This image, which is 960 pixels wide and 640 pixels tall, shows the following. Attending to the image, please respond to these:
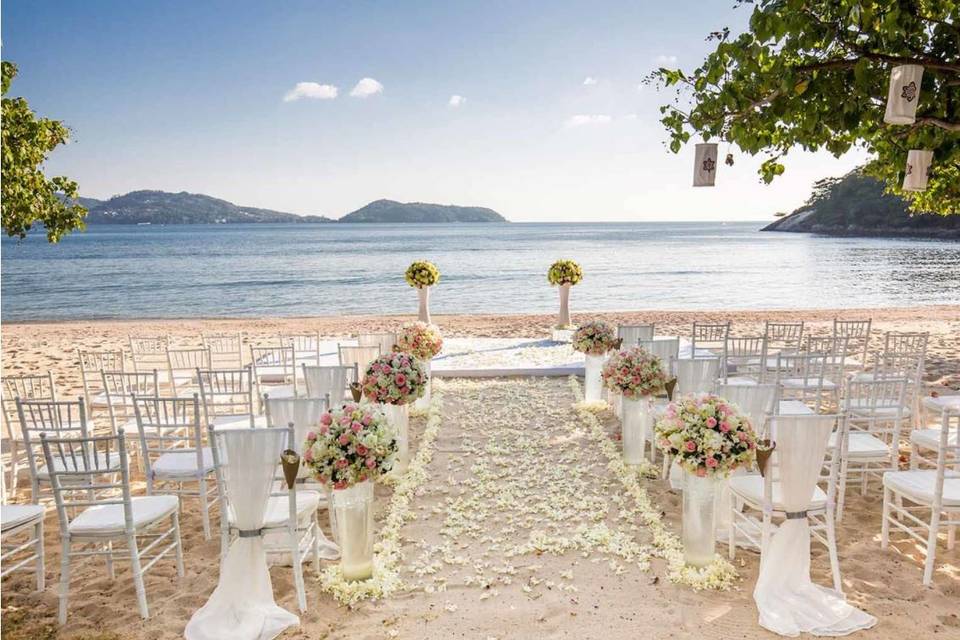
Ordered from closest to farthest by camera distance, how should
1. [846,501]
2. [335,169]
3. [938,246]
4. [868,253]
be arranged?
[846,501] → [868,253] → [938,246] → [335,169]

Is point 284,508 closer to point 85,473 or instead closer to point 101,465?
point 85,473

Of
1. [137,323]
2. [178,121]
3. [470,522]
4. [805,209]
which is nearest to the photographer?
[470,522]

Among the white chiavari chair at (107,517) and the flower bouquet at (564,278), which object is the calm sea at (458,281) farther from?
the white chiavari chair at (107,517)

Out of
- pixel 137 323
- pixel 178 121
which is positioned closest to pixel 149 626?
pixel 137 323

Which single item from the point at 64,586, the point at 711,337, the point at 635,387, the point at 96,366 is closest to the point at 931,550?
the point at 635,387

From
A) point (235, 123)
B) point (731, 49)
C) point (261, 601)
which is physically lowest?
point (261, 601)

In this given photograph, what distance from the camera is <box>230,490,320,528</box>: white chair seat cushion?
12.7 feet

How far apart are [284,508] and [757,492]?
2970mm

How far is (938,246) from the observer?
174ft

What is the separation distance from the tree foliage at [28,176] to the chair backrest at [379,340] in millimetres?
4245

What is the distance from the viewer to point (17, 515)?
3.90 meters

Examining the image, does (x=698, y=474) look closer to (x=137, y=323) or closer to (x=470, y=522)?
(x=470, y=522)

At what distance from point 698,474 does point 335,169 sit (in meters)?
63.5

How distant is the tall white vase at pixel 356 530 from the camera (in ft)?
13.0
